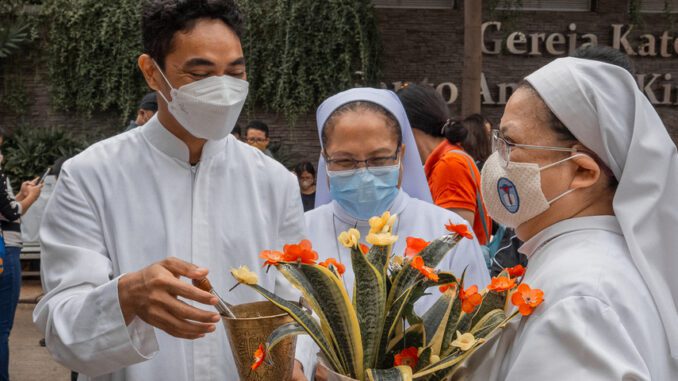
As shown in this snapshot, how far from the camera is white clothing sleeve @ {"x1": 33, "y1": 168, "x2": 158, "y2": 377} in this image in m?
2.01

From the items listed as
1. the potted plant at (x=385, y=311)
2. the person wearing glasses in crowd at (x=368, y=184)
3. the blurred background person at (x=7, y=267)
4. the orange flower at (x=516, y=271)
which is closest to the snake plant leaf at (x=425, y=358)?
the potted plant at (x=385, y=311)

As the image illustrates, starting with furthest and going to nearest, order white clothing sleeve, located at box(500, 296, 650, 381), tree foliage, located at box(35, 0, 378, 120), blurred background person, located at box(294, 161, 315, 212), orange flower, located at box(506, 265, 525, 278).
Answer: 1. tree foliage, located at box(35, 0, 378, 120)
2. blurred background person, located at box(294, 161, 315, 212)
3. orange flower, located at box(506, 265, 525, 278)
4. white clothing sleeve, located at box(500, 296, 650, 381)

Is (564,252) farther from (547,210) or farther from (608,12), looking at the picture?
(608,12)

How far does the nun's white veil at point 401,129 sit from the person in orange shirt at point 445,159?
1.13 m

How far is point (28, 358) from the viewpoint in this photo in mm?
7680

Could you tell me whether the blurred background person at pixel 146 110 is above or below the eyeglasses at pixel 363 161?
below

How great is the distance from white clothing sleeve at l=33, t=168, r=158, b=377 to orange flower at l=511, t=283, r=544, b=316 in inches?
38.0

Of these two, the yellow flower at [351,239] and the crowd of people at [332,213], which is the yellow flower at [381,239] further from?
the crowd of people at [332,213]

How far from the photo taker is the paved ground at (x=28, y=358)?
7.12 m

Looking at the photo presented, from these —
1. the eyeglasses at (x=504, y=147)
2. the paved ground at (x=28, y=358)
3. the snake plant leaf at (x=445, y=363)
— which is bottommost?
the paved ground at (x=28, y=358)

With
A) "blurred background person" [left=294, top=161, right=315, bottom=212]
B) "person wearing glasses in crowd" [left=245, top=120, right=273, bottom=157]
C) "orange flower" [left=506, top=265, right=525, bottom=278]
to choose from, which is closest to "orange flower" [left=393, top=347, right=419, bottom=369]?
"orange flower" [left=506, top=265, right=525, bottom=278]

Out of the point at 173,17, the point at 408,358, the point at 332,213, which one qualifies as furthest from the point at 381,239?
the point at 332,213

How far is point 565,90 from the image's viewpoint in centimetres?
182

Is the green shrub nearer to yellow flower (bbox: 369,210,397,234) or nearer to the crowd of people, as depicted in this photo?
the crowd of people
